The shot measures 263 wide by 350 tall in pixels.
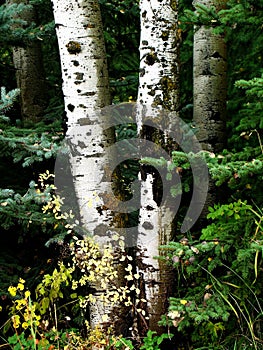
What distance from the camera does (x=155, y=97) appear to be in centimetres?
312

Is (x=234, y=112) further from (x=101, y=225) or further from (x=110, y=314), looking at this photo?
(x=110, y=314)

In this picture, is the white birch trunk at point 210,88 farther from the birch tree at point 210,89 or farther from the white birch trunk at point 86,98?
the white birch trunk at point 86,98

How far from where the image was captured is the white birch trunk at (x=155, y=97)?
10.1ft

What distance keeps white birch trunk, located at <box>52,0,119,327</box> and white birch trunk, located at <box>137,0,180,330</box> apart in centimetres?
29

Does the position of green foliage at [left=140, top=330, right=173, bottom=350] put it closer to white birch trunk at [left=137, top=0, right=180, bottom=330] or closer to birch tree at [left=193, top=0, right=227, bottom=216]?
white birch trunk at [left=137, top=0, right=180, bottom=330]

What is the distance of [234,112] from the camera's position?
4223 millimetres

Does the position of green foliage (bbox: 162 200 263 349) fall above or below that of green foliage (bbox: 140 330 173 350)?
above

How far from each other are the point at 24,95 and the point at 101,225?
213 centimetres

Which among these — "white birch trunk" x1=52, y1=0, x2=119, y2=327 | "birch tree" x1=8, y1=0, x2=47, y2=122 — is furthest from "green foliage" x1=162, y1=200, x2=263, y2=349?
"birch tree" x1=8, y1=0, x2=47, y2=122

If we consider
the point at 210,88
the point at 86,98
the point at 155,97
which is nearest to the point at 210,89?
the point at 210,88

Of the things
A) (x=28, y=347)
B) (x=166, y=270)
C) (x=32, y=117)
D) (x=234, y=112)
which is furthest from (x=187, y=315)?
(x=32, y=117)

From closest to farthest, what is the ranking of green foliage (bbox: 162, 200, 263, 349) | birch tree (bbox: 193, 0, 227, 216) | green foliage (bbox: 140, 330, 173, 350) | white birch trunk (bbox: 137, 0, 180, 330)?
1. green foliage (bbox: 162, 200, 263, 349)
2. white birch trunk (bbox: 137, 0, 180, 330)
3. green foliage (bbox: 140, 330, 173, 350)
4. birch tree (bbox: 193, 0, 227, 216)

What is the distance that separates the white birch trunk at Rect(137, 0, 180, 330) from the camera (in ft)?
10.1

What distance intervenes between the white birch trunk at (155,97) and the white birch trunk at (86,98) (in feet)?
0.96
